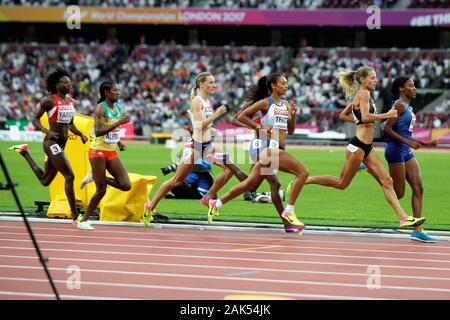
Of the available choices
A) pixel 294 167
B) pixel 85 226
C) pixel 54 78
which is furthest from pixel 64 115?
pixel 294 167

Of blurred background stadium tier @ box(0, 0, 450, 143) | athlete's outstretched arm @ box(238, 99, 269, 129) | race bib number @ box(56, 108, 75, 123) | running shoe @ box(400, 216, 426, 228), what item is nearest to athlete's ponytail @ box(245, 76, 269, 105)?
athlete's outstretched arm @ box(238, 99, 269, 129)

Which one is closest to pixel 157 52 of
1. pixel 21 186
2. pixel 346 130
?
pixel 346 130

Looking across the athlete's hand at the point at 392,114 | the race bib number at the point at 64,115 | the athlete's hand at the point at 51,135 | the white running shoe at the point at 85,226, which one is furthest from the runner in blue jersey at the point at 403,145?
the athlete's hand at the point at 51,135

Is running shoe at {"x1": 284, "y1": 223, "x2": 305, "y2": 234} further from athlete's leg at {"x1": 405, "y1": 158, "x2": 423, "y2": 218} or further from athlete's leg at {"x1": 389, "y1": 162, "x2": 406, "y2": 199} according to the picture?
athlete's leg at {"x1": 405, "y1": 158, "x2": 423, "y2": 218}

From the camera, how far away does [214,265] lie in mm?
9195

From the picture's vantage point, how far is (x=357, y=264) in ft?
30.8

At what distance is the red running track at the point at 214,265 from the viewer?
7.79 m

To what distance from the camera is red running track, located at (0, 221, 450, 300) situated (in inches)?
307

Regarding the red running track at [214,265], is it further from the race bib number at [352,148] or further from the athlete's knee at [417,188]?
the race bib number at [352,148]

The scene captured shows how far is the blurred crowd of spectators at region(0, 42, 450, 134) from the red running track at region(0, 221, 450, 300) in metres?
29.0

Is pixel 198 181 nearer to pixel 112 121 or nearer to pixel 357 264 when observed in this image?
pixel 112 121

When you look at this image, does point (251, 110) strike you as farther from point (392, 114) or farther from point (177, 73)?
point (177, 73)

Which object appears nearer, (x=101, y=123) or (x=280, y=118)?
(x=280, y=118)

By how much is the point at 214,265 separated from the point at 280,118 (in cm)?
316
